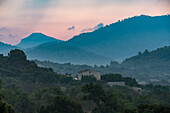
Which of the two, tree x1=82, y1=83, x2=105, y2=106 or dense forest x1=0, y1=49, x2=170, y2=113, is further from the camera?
tree x1=82, y1=83, x2=105, y2=106

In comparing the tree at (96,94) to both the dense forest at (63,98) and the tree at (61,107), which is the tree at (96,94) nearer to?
the dense forest at (63,98)

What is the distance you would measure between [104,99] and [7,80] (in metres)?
31.2

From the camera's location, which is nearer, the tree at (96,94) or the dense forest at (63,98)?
the dense forest at (63,98)

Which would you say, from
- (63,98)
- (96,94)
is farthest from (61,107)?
(96,94)

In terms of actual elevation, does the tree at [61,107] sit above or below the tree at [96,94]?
below

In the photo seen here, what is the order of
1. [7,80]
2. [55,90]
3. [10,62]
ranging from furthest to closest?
[10,62] < [7,80] < [55,90]

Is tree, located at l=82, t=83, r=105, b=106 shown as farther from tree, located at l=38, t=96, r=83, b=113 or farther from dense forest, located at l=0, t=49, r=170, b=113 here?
tree, located at l=38, t=96, r=83, b=113

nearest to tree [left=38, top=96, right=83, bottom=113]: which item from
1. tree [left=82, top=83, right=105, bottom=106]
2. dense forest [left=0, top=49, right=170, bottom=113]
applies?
dense forest [left=0, top=49, right=170, bottom=113]

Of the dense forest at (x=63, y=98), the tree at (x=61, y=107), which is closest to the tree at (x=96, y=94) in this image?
the dense forest at (x=63, y=98)

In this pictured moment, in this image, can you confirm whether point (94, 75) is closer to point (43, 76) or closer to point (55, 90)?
point (43, 76)

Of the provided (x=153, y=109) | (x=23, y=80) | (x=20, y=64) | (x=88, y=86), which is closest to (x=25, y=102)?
(x=88, y=86)

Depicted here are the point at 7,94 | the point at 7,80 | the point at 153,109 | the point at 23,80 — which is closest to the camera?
the point at 153,109

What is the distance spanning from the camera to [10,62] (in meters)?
90.1

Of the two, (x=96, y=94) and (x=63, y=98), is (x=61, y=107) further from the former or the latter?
(x=96, y=94)
